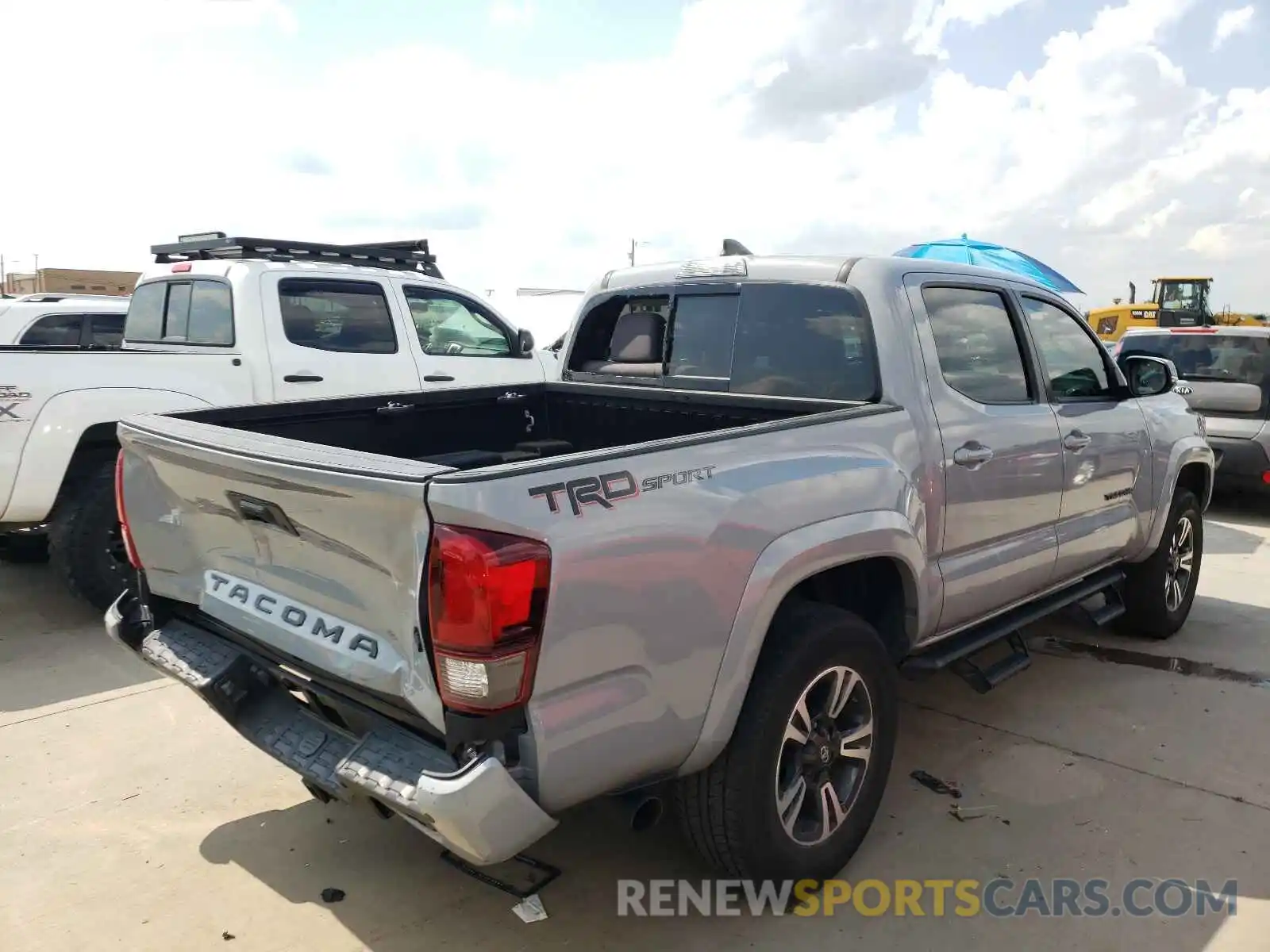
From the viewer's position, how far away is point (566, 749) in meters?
2.12

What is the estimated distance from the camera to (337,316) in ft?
21.5

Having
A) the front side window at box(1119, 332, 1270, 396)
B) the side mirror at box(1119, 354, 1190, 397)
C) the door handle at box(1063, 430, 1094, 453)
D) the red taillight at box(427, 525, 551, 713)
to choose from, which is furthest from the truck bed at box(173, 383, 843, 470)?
the front side window at box(1119, 332, 1270, 396)

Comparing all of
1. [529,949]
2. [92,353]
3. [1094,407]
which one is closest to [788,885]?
[529,949]

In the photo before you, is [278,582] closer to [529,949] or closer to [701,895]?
[529,949]

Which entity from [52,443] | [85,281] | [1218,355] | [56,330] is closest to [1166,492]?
[1218,355]

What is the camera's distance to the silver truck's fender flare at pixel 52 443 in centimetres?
483

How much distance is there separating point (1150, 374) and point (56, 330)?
908 centimetres

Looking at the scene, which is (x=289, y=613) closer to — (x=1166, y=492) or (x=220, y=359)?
(x=220, y=359)

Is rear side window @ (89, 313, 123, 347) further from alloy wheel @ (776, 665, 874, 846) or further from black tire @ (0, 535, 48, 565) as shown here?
alloy wheel @ (776, 665, 874, 846)

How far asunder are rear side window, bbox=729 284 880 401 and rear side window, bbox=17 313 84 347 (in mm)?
7595

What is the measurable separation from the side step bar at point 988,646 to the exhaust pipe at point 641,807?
1314mm

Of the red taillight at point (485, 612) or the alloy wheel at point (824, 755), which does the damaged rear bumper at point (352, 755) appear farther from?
the alloy wheel at point (824, 755)

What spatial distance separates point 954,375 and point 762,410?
0.72 metres

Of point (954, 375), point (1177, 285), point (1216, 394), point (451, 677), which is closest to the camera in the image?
point (451, 677)
